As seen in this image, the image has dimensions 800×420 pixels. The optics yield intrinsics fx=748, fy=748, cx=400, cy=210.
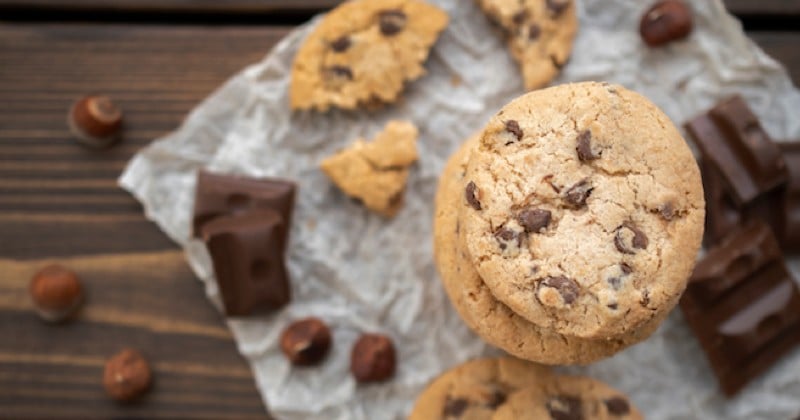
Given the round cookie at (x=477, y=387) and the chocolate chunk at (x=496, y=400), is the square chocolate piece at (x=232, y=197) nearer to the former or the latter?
the round cookie at (x=477, y=387)

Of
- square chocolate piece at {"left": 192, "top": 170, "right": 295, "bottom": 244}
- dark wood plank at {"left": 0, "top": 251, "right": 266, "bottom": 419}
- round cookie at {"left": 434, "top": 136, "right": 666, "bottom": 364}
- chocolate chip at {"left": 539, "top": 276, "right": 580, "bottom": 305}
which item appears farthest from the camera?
dark wood plank at {"left": 0, "top": 251, "right": 266, "bottom": 419}

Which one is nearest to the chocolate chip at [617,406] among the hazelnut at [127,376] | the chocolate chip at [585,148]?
the chocolate chip at [585,148]

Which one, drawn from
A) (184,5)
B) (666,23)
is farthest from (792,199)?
(184,5)

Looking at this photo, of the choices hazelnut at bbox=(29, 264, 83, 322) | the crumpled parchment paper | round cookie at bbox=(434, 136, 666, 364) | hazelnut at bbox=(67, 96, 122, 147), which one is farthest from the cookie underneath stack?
hazelnut at bbox=(67, 96, 122, 147)

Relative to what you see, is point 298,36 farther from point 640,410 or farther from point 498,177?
point 640,410

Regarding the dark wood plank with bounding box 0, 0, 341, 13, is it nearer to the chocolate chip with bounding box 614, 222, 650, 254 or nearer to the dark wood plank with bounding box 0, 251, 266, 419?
the dark wood plank with bounding box 0, 251, 266, 419

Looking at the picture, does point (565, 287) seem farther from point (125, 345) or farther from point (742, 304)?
point (125, 345)
